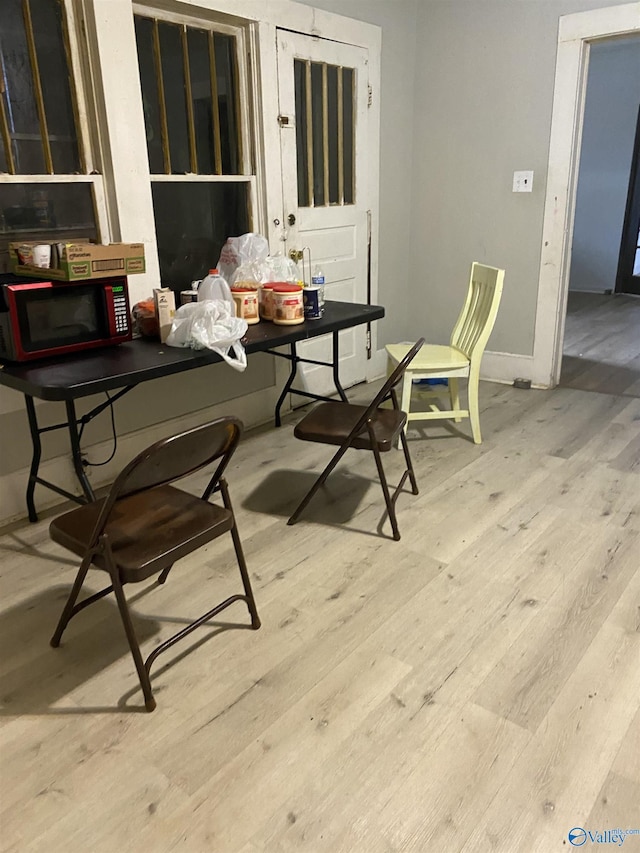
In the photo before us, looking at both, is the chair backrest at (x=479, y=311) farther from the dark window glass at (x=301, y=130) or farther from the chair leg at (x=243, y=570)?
the chair leg at (x=243, y=570)

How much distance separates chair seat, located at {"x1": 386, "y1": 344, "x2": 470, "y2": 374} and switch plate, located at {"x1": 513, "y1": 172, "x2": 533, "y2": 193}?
4.22 feet

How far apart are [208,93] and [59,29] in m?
0.76

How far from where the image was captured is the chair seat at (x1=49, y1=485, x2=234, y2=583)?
5.48ft

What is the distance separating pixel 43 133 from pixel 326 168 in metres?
1.70

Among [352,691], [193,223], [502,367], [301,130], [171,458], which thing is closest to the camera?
[171,458]

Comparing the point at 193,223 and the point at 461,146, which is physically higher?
the point at 461,146

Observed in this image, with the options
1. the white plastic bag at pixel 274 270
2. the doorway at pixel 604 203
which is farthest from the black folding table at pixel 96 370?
the doorway at pixel 604 203

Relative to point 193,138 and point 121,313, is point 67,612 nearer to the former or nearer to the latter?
point 121,313

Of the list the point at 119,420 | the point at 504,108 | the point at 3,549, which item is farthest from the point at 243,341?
the point at 504,108

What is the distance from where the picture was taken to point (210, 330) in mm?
2502

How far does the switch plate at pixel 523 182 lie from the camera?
4020 millimetres

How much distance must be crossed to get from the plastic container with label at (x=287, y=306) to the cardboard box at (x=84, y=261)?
2.06 feet

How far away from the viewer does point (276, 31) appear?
10.6ft

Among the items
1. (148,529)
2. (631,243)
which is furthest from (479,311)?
(631,243)
